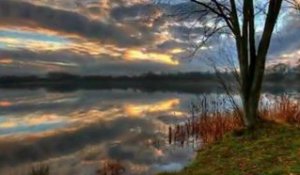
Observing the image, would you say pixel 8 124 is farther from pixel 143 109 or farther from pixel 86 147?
pixel 143 109

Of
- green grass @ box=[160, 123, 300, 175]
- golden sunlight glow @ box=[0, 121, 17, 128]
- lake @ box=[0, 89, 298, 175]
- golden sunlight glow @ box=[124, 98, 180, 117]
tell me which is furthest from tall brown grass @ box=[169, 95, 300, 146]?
golden sunlight glow @ box=[124, 98, 180, 117]

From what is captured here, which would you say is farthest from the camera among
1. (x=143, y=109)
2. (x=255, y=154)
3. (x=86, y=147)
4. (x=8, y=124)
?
(x=143, y=109)

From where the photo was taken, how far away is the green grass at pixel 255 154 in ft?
30.8

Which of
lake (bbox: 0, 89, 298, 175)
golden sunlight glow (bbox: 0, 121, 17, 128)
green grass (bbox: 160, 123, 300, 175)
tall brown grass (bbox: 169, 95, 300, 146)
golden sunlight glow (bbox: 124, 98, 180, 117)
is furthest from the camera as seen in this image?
golden sunlight glow (bbox: 124, 98, 180, 117)

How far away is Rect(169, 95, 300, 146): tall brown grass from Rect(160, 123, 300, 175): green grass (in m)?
1.16

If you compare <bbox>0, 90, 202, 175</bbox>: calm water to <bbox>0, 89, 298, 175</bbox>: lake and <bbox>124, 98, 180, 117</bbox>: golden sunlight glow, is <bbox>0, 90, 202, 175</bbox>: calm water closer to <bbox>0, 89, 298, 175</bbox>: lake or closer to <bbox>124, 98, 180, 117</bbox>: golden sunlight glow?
<bbox>0, 89, 298, 175</bbox>: lake

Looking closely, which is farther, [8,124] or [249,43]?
[8,124]

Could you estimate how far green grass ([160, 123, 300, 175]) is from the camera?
30.8 ft

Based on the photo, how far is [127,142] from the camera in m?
21.5

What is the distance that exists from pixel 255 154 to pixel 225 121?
7.58 meters

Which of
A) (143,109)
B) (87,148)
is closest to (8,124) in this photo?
(87,148)

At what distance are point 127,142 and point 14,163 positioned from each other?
5834 mm

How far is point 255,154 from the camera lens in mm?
10867

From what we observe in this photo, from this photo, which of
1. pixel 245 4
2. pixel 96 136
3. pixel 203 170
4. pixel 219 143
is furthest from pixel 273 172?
pixel 96 136
